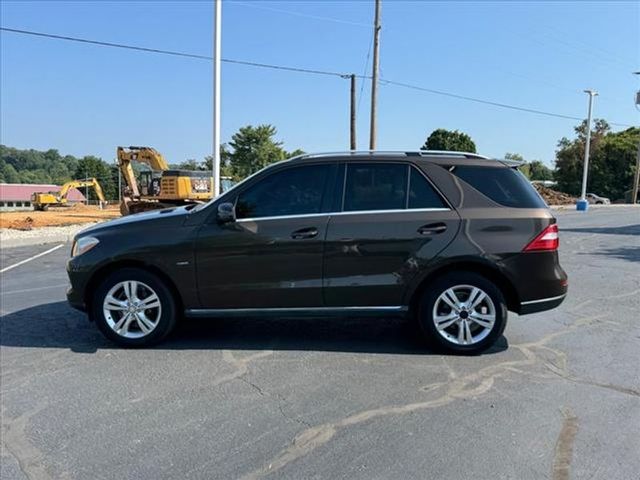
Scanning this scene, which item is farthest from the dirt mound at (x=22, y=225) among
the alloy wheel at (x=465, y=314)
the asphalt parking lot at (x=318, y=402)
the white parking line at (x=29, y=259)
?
the alloy wheel at (x=465, y=314)

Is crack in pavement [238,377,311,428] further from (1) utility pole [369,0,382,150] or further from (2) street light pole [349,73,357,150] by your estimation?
(2) street light pole [349,73,357,150]

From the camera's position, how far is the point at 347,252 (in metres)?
4.63

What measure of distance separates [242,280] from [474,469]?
8.51 feet

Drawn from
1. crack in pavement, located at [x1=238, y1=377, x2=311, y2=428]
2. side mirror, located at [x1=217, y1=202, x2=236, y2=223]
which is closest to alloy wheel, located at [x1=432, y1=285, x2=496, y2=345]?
crack in pavement, located at [x1=238, y1=377, x2=311, y2=428]

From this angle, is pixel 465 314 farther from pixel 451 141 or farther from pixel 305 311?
pixel 451 141

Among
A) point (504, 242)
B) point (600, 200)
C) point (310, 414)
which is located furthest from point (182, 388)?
point (600, 200)

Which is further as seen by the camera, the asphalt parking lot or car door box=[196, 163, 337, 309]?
car door box=[196, 163, 337, 309]

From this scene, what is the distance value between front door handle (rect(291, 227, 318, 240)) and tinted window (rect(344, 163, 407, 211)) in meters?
0.36

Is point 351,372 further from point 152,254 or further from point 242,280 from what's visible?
point 152,254

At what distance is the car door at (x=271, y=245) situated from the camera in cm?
467

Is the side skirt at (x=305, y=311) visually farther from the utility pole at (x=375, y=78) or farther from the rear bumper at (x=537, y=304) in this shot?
the utility pole at (x=375, y=78)

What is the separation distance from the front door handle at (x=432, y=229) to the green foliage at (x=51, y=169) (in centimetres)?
10825

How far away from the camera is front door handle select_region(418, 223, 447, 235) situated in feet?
15.1

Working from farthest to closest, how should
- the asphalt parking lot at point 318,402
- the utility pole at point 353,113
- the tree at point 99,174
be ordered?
the tree at point 99,174 → the utility pole at point 353,113 → the asphalt parking lot at point 318,402
